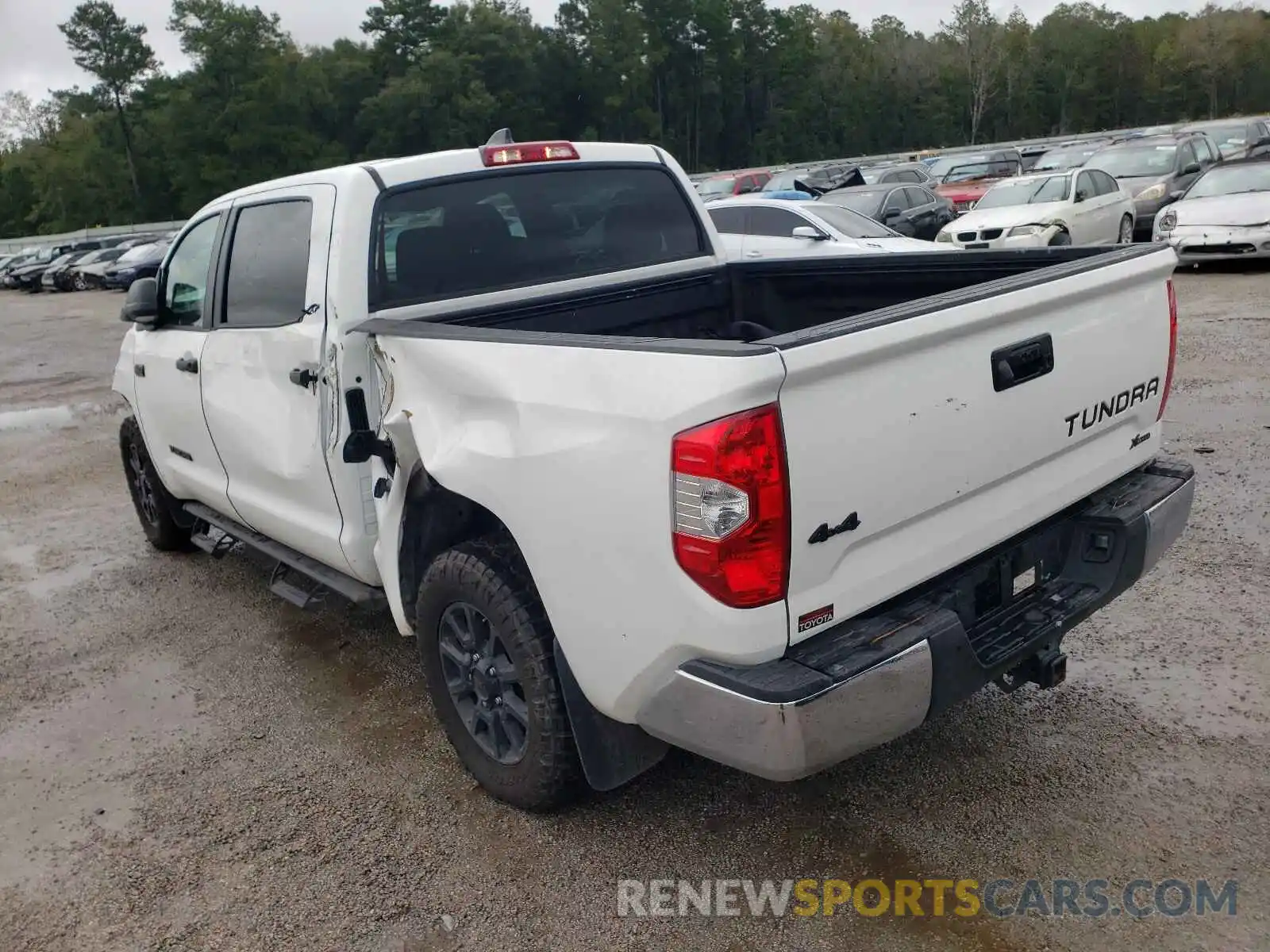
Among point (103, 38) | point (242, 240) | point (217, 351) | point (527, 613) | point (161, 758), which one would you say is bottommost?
point (161, 758)

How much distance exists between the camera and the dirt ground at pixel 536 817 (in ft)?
9.46

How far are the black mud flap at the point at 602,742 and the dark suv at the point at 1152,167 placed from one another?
16.1 metres

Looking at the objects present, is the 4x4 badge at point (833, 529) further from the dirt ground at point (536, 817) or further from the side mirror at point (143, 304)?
the side mirror at point (143, 304)

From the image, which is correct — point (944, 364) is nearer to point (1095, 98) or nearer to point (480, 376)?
point (480, 376)

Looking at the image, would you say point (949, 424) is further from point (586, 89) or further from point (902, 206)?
point (586, 89)

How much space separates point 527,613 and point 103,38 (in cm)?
8895

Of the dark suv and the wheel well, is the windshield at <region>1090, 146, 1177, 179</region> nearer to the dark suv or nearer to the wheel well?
the dark suv

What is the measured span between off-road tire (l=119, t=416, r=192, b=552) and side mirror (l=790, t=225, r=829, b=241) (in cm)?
788

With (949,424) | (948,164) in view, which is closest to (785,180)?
(948,164)

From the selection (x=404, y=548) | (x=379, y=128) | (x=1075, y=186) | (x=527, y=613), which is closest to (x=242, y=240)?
(x=404, y=548)

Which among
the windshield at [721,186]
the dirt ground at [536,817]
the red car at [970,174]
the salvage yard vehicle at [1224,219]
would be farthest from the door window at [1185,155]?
the dirt ground at [536,817]

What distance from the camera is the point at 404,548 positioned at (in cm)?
355

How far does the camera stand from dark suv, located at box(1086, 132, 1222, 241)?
16875mm

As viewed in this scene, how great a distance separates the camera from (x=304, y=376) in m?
3.80
